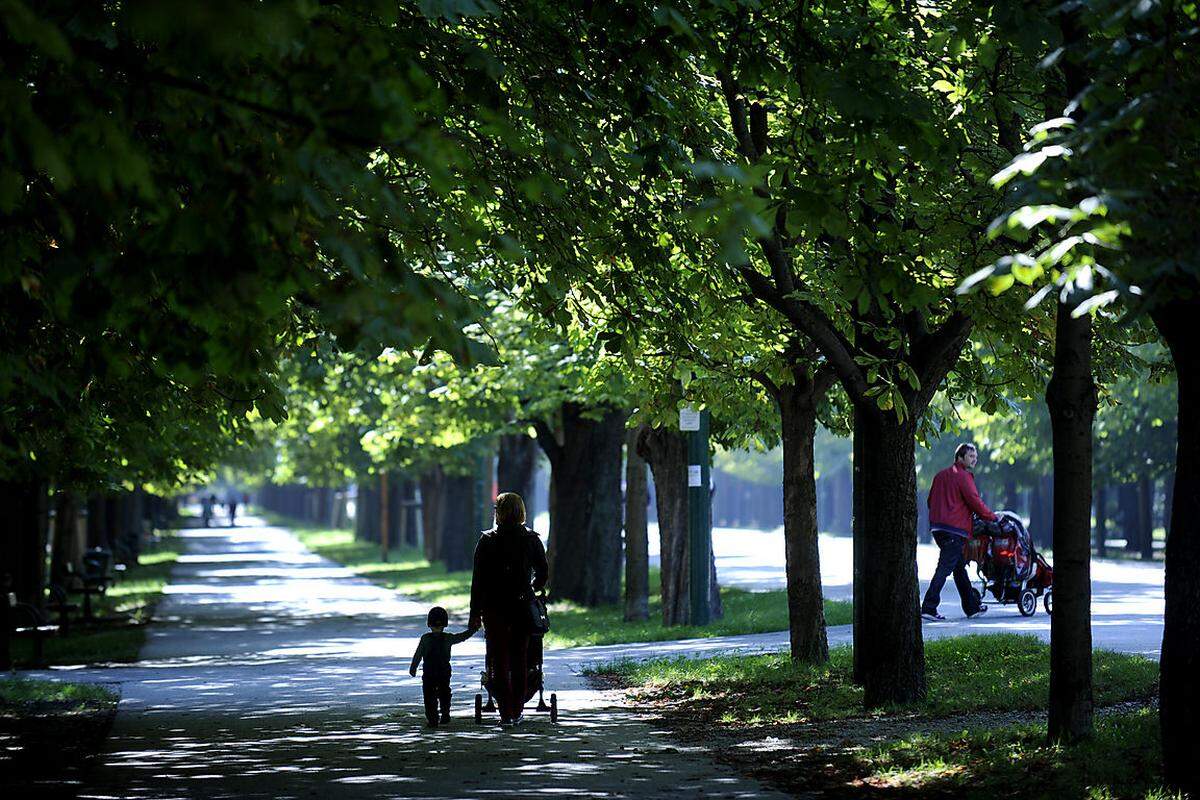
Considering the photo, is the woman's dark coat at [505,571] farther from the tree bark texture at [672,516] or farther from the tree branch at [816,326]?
the tree bark texture at [672,516]

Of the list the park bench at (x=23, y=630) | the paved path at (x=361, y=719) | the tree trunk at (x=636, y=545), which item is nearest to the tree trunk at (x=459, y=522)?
the paved path at (x=361, y=719)

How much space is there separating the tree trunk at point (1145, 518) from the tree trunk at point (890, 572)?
34.2 m

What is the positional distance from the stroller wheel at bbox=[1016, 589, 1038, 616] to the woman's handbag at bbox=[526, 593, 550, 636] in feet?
30.9

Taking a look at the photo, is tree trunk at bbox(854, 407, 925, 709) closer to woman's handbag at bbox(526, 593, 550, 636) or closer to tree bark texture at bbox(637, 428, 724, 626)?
woman's handbag at bbox(526, 593, 550, 636)

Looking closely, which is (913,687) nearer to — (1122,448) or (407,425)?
(407,425)

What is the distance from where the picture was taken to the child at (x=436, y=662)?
39.8 feet

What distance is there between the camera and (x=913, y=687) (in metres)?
12.2

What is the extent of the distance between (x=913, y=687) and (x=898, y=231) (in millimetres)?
3397

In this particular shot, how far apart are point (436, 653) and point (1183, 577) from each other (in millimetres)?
5453

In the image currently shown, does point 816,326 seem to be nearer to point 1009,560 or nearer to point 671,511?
point 1009,560

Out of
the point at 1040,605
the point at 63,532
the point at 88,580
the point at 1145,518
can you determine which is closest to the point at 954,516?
the point at 1040,605

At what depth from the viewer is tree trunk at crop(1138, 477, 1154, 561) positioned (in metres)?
45.2

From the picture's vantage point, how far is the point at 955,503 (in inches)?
790

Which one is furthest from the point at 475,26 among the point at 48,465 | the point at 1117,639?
the point at 48,465
